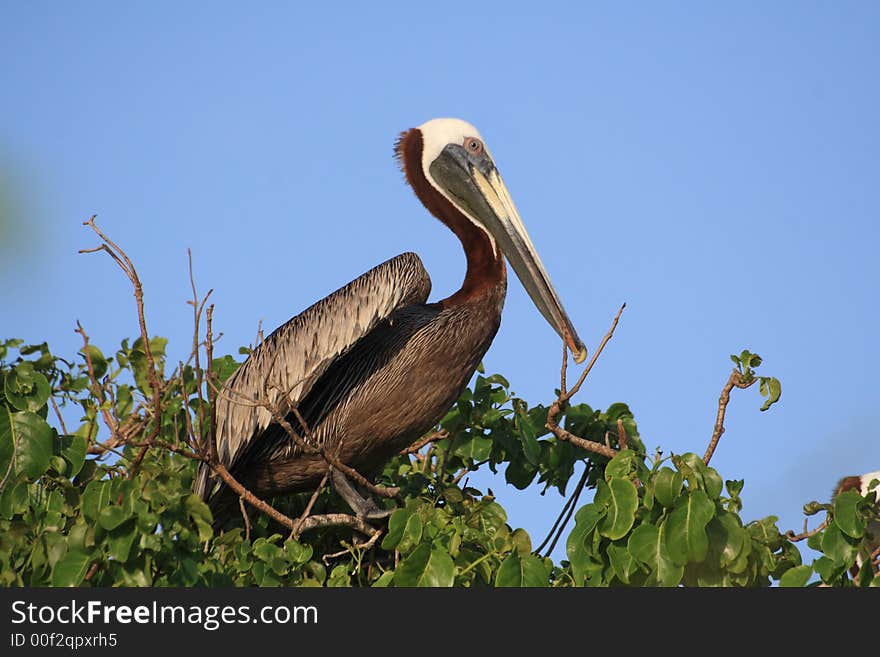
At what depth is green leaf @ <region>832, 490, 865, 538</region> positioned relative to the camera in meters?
3.90

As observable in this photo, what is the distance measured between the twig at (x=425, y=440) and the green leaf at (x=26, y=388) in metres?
1.96

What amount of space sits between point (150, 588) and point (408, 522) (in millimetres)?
976

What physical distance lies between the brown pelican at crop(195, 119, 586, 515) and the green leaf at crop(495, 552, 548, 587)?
1.41 metres

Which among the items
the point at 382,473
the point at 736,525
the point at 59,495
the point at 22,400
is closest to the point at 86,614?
the point at 59,495

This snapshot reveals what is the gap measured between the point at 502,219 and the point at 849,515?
2.74 metres

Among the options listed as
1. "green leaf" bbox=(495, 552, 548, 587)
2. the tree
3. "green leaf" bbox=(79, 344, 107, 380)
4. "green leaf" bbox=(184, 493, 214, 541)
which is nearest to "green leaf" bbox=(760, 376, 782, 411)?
the tree

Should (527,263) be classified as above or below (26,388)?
above

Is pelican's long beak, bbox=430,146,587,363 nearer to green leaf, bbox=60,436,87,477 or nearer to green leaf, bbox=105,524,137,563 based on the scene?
green leaf, bbox=60,436,87,477

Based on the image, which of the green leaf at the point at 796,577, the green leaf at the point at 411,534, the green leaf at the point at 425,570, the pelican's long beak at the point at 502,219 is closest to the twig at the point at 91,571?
the green leaf at the point at 425,570

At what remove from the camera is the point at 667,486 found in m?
3.73

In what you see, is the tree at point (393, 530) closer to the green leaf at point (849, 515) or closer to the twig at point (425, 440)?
the green leaf at point (849, 515)

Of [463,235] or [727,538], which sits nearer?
[727,538]

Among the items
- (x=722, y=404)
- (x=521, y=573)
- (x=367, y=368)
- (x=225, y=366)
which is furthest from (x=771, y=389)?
(x=225, y=366)

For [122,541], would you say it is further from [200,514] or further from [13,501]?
[13,501]
